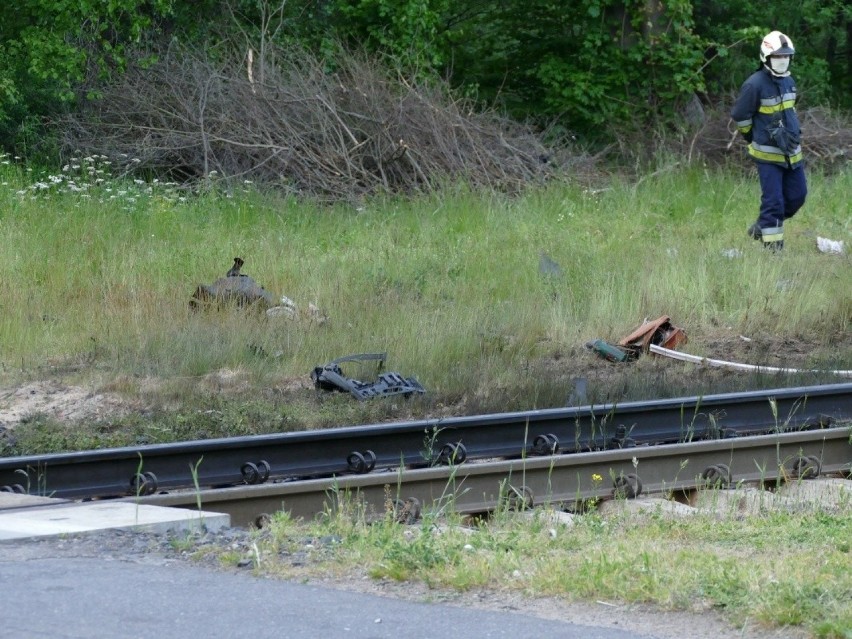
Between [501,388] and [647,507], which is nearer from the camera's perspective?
[647,507]

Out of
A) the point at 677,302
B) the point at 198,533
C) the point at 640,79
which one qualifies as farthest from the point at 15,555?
the point at 640,79

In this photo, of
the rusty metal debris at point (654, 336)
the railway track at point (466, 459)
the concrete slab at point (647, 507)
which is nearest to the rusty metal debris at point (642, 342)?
the rusty metal debris at point (654, 336)

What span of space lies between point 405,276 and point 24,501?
649 centimetres

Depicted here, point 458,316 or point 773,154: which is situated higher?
point 773,154

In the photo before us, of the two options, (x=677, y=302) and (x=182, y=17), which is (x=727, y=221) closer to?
(x=677, y=302)

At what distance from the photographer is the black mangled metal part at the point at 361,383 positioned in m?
8.48

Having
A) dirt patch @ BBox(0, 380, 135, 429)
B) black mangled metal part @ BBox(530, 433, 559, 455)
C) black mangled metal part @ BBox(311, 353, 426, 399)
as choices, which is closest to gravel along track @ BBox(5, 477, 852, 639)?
black mangled metal part @ BBox(530, 433, 559, 455)

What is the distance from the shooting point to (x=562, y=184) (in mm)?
16766

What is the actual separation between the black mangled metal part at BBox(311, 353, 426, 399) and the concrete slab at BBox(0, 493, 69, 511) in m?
2.90

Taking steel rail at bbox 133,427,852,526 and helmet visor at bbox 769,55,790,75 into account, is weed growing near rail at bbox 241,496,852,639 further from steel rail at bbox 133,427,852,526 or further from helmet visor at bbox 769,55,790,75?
helmet visor at bbox 769,55,790,75

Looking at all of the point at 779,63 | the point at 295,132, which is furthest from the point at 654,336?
the point at 295,132

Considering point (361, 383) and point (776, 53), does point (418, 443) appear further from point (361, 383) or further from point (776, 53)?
point (776, 53)

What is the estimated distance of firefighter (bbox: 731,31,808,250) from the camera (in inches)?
526

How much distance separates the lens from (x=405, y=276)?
11906mm
